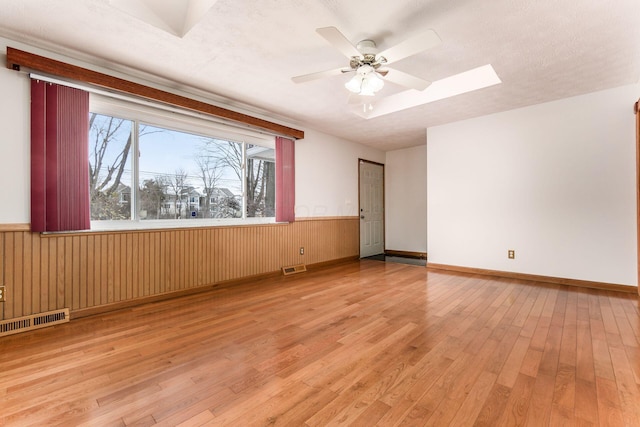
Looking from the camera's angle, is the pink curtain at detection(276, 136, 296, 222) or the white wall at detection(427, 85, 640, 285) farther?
the pink curtain at detection(276, 136, 296, 222)

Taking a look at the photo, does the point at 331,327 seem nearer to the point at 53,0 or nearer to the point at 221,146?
the point at 221,146

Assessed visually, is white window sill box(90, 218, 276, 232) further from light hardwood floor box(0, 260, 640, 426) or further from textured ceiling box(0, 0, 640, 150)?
textured ceiling box(0, 0, 640, 150)

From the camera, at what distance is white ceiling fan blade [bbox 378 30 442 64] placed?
6.30 feet

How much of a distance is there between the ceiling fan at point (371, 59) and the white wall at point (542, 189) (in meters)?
2.47

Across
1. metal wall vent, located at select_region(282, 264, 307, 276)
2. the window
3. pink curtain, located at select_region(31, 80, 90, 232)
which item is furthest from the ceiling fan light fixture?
metal wall vent, located at select_region(282, 264, 307, 276)

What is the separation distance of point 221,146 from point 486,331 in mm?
3752

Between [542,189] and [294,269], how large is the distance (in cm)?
387

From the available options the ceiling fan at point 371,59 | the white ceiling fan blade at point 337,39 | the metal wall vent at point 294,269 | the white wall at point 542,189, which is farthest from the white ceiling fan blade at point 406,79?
the metal wall vent at point 294,269

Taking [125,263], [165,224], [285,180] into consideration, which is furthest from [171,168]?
[285,180]

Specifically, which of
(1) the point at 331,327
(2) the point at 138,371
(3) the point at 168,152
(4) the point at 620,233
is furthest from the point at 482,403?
(3) the point at 168,152

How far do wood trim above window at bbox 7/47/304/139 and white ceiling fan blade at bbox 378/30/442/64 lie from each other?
2244mm

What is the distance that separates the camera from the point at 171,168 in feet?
11.4

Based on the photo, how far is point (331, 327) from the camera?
251cm

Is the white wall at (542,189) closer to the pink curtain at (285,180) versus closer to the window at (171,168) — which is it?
the pink curtain at (285,180)
